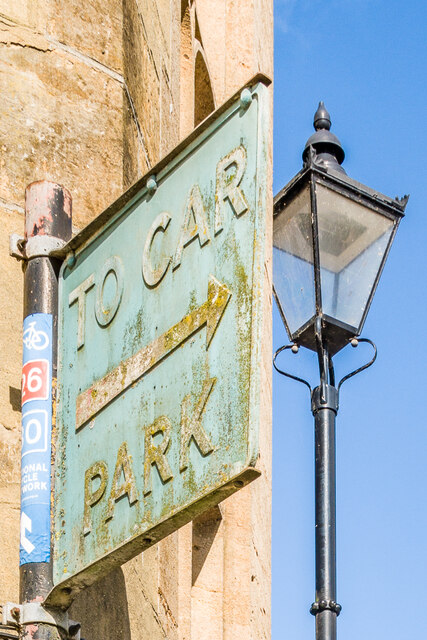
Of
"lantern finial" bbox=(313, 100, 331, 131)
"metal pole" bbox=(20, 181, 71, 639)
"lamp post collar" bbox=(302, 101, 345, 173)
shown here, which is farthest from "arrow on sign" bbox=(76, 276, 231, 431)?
"lantern finial" bbox=(313, 100, 331, 131)

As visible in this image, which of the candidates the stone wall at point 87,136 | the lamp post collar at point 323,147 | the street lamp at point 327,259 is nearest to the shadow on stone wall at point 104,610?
the stone wall at point 87,136

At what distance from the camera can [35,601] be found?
3.25 metres

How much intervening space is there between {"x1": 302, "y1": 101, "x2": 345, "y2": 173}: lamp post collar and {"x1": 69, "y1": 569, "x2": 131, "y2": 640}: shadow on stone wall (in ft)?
6.89

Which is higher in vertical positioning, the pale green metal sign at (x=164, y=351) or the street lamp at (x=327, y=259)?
the street lamp at (x=327, y=259)

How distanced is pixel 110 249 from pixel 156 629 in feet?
5.15

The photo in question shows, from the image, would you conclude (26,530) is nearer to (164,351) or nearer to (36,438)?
(36,438)

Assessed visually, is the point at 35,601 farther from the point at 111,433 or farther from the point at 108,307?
the point at 108,307

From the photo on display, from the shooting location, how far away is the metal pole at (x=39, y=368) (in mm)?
3295

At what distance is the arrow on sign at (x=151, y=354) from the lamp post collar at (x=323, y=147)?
7.94ft

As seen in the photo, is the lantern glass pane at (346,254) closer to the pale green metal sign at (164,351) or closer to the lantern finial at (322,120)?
the lantern finial at (322,120)

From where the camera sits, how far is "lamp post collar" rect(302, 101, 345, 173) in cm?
571

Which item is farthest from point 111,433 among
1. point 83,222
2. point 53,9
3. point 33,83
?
point 53,9

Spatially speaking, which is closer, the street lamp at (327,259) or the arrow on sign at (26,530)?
the arrow on sign at (26,530)

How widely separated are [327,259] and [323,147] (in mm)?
792
